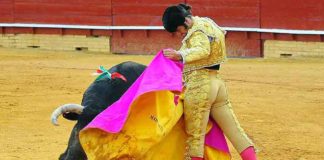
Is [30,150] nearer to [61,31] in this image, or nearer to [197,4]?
[197,4]

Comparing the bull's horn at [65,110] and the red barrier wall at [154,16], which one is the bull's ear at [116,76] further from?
the red barrier wall at [154,16]

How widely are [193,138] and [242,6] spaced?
9.27m

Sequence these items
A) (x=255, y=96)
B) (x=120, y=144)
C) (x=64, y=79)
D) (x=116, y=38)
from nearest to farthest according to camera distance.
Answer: (x=120, y=144)
(x=255, y=96)
(x=64, y=79)
(x=116, y=38)

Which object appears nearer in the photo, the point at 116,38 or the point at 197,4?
the point at 197,4

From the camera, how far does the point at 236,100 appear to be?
9055 millimetres

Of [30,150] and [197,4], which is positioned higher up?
[197,4]

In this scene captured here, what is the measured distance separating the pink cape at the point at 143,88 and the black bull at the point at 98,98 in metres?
0.27

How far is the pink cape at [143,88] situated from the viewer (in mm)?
4375

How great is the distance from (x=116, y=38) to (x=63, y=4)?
4.09 feet

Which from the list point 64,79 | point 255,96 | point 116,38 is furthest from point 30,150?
point 116,38

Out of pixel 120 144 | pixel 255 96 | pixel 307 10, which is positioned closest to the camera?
pixel 120 144

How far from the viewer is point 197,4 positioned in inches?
557

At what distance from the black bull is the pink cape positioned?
0.89ft

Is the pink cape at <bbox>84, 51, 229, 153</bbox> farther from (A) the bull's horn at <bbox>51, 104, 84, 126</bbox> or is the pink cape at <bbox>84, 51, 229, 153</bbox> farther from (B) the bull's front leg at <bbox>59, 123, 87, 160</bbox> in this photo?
(B) the bull's front leg at <bbox>59, 123, 87, 160</bbox>
